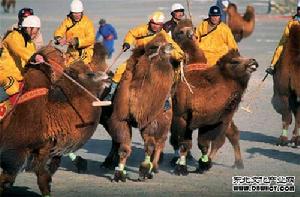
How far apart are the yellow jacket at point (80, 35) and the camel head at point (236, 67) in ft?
7.12

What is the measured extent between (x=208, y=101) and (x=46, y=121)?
126 inches

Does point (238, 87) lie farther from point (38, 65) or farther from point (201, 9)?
point (201, 9)

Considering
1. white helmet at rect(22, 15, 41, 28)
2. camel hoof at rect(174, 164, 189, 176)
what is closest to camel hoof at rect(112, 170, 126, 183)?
camel hoof at rect(174, 164, 189, 176)

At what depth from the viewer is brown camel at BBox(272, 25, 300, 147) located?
17.0 m

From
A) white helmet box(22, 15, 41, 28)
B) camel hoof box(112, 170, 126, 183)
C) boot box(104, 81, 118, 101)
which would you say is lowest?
camel hoof box(112, 170, 126, 183)

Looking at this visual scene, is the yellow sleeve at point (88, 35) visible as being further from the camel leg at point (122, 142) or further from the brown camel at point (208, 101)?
the camel leg at point (122, 142)

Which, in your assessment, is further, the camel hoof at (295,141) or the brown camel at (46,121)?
the camel hoof at (295,141)

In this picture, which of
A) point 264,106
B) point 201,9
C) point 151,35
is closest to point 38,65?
point 151,35

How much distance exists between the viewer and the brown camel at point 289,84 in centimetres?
1702

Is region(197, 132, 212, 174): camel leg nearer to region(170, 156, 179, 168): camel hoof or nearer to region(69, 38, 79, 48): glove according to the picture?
region(170, 156, 179, 168): camel hoof

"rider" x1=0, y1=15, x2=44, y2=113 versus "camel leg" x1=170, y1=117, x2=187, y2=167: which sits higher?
"rider" x1=0, y1=15, x2=44, y2=113

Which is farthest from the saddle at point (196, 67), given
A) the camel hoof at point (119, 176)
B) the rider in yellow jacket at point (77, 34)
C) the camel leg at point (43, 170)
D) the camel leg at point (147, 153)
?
the camel leg at point (43, 170)

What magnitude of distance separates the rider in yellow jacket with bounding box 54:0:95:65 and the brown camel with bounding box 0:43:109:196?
8.63 ft

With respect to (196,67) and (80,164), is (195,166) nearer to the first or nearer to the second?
(196,67)
